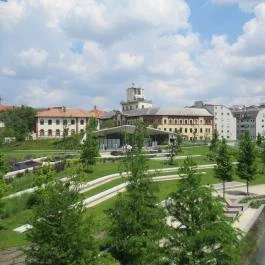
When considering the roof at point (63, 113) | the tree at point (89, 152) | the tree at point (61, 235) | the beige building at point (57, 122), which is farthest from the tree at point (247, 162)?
the roof at point (63, 113)

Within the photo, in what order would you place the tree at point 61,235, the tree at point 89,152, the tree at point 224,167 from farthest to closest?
the tree at point 89,152 → the tree at point 224,167 → the tree at point 61,235

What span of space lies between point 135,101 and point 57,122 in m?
56.0

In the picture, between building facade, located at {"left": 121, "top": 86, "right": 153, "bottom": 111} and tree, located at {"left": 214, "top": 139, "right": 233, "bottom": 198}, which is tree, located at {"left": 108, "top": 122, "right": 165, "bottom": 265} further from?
building facade, located at {"left": 121, "top": 86, "right": 153, "bottom": 111}

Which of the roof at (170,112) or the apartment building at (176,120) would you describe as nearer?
the apartment building at (176,120)

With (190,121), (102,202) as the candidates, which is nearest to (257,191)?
(102,202)

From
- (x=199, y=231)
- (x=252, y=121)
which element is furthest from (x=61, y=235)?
(x=252, y=121)

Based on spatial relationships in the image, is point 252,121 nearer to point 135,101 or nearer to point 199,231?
point 135,101

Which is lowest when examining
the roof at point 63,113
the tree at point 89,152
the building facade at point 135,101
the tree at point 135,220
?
the tree at point 135,220

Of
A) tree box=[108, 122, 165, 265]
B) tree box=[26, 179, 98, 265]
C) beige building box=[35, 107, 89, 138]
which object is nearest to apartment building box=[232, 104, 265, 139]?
beige building box=[35, 107, 89, 138]

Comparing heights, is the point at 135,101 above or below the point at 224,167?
above

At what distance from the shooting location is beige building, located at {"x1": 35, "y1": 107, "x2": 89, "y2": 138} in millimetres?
119562

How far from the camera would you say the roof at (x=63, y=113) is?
120m

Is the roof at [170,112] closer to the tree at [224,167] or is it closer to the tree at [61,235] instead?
the tree at [224,167]

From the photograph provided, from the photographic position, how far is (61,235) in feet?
56.2
